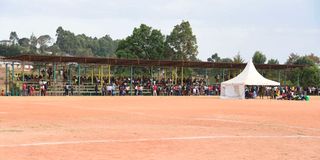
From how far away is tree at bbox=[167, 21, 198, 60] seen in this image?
85.4 m

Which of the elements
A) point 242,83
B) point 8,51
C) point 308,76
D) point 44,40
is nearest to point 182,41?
point 308,76

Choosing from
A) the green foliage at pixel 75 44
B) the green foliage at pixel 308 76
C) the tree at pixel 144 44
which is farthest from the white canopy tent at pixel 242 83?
the green foliage at pixel 75 44

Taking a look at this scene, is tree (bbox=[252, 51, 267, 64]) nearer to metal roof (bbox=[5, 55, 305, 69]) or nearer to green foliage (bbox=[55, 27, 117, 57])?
metal roof (bbox=[5, 55, 305, 69])

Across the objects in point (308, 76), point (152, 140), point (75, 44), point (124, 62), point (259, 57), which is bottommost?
point (152, 140)

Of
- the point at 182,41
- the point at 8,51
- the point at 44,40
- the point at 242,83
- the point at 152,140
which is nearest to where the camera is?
the point at 152,140

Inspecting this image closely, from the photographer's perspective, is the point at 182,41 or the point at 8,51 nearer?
the point at 182,41

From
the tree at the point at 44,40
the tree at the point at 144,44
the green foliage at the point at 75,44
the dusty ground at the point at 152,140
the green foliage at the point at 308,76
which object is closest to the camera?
the dusty ground at the point at 152,140

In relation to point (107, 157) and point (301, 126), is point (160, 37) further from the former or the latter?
point (107, 157)

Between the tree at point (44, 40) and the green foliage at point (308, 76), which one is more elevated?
the tree at point (44, 40)

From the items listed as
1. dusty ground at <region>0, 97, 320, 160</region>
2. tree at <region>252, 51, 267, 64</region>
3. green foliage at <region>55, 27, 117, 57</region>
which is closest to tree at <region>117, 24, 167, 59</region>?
tree at <region>252, 51, 267, 64</region>

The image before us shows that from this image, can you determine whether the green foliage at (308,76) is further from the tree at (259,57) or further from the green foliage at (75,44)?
the green foliage at (75,44)

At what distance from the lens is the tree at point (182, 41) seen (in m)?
85.4

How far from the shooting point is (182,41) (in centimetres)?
8662

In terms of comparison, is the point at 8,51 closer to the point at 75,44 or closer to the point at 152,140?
the point at 75,44
